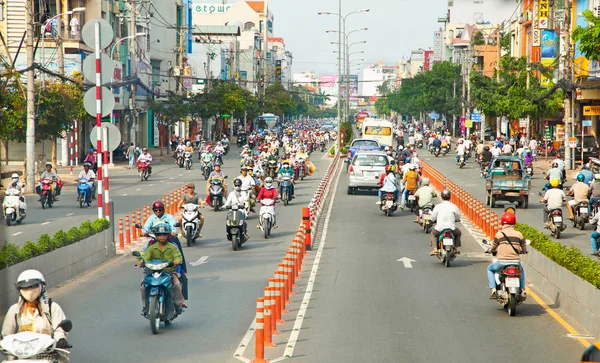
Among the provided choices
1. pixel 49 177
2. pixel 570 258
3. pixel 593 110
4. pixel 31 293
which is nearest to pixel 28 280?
pixel 31 293

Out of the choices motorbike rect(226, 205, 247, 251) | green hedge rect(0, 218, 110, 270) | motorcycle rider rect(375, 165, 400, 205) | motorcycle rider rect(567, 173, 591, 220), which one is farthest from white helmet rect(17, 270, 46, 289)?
motorcycle rider rect(375, 165, 400, 205)

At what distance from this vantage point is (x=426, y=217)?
26609mm

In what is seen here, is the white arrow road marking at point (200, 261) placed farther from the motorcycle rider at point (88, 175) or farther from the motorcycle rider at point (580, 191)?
the motorcycle rider at point (88, 175)

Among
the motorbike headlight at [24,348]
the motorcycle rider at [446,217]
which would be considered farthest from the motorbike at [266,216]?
the motorbike headlight at [24,348]

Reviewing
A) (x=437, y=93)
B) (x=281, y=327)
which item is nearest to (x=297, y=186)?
(x=281, y=327)

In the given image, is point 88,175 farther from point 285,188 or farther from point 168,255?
point 168,255

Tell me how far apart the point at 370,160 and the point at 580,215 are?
12873mm

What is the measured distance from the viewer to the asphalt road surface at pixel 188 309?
1229 centimetres

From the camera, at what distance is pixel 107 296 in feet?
55.5

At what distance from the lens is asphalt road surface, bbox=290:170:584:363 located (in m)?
12.1

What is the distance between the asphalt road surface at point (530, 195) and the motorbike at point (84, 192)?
14.1m

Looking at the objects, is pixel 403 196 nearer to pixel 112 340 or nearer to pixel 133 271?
pixel 133 271

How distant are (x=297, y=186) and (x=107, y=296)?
28.6 metres

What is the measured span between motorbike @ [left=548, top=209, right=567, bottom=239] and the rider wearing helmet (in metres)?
19.2
